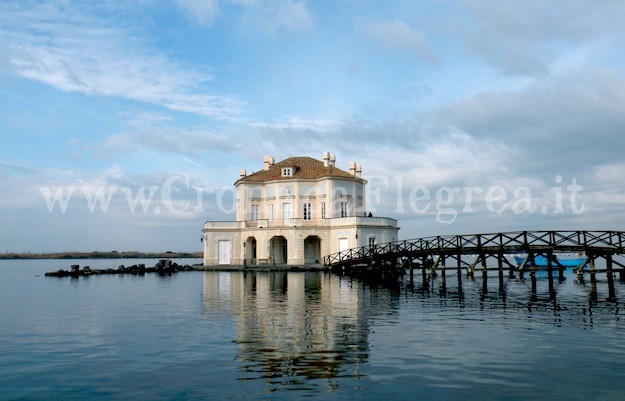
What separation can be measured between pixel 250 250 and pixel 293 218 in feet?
24.5

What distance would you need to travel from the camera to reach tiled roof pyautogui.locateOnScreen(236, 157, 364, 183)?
58781 mm

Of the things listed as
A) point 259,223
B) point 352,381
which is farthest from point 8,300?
point 259,223

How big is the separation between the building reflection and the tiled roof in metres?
30.0

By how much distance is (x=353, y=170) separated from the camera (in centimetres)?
6191

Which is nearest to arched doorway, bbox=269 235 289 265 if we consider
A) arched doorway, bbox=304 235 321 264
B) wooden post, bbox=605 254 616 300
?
arched doorway, bbox=304 235 321 264

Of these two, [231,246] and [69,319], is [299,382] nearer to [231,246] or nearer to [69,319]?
[69,319]

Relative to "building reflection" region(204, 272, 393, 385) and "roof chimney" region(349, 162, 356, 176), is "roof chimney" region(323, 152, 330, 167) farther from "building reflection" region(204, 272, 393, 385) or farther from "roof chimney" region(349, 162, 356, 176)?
"building reflection" region(204, 272, 393, 385)

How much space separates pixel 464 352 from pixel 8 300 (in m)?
25.5

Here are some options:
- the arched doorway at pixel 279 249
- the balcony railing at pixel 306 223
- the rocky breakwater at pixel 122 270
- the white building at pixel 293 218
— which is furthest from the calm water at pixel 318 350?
the arched doorway at pixel 279 249

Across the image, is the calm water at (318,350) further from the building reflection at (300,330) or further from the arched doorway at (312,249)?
the arched doorway at (312,249)

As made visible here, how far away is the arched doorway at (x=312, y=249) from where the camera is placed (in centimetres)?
5766

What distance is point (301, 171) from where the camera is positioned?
60.3m

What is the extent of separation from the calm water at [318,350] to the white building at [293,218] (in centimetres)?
3132

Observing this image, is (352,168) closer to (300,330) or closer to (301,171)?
(301,171)
